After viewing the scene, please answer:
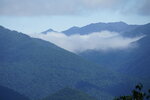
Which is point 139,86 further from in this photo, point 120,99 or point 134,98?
point 120,99

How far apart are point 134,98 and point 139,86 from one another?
3989 millimetres

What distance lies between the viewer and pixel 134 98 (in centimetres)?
10538

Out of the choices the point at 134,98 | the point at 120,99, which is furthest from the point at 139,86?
the point at 120,99

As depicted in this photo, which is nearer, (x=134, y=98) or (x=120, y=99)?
(x=134, y=98)

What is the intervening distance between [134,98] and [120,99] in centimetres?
950

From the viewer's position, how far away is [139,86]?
10350 centimetres

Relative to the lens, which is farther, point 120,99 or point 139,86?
point 120,99

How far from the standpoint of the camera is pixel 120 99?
114 meters

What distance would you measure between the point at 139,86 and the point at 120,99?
40.8 ft
